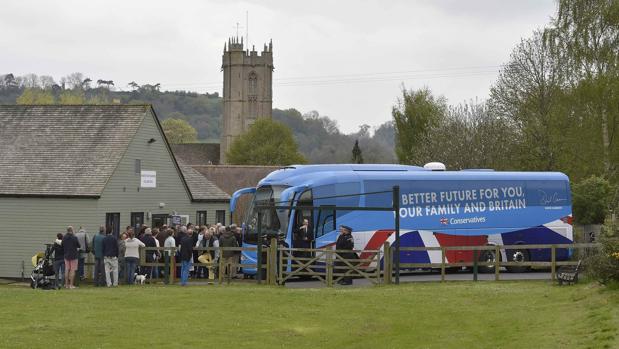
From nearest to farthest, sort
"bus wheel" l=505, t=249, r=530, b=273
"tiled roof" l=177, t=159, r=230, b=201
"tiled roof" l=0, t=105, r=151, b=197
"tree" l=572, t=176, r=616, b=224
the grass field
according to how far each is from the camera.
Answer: the grass field
"bus wheel" l=505, t=249, r=530, b=273
"tiled roof" l=0, t=105, r=151, b=197
"tree" l=572, t=176, r=616, b=224
"tiled roof" l=177, t=159, r=230, b=201

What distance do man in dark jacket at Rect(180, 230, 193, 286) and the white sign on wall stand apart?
14.9 meters

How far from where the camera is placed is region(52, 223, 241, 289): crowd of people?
3089 centimetres

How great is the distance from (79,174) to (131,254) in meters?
12.2

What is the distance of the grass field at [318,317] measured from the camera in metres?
20.0

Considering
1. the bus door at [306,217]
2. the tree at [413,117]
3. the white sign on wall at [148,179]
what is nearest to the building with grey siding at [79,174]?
the white sign on wall at [148,179]

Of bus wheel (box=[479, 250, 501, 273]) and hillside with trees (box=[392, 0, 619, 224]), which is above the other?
hillside with trees (box=[392, 0, 619, 224])

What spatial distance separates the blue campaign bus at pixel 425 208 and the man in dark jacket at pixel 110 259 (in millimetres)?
4553

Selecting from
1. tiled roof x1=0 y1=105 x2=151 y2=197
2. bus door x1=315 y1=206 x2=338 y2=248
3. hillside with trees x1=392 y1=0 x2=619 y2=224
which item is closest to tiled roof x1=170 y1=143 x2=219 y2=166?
hillside with trees x1=392 y1=0 x2=619 y2=224

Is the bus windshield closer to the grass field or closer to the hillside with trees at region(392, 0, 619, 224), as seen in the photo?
the grass field

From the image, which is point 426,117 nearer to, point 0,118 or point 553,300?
point 0,118

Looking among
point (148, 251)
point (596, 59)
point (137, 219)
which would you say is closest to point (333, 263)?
point (148, 251)

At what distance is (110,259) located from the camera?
31734mm

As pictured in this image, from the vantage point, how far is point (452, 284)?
30359 mm

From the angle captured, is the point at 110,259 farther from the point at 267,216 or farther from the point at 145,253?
the point at 267,216
